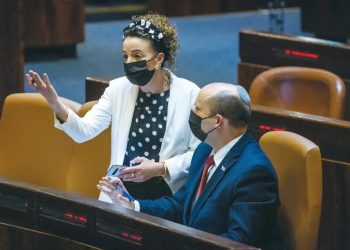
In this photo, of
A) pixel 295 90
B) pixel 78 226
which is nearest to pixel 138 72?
pixel 78 226

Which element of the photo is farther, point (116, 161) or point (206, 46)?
point (206, 46)

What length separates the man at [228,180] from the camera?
2.75 meters

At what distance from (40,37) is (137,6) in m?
2.43

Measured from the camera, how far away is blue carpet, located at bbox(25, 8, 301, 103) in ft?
22.8

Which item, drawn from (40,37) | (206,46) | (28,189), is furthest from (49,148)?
(206,46)

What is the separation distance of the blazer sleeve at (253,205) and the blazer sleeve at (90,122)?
727 mm

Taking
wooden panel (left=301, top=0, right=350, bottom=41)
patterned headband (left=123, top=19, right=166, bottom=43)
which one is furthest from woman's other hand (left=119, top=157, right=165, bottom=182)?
wooden panel (left=301, top=0, right=350, bottom=41)

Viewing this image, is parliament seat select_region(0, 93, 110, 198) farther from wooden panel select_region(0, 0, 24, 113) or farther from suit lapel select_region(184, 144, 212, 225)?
wooden panel select_region(0, 0, 24, 113)

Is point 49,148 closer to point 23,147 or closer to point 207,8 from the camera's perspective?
point 23,147

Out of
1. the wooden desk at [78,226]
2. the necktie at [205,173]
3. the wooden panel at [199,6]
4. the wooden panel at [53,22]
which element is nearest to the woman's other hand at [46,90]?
the wooden desk at [78,226]

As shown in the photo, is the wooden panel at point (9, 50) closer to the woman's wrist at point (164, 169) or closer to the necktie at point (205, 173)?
the woman's wrist at point (164, 169)

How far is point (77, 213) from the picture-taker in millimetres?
2793

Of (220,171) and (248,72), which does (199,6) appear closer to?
(248,72)

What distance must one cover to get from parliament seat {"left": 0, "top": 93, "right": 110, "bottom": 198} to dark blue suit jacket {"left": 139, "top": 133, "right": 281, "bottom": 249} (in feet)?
2.56
